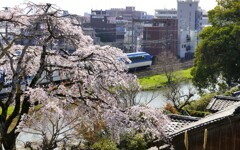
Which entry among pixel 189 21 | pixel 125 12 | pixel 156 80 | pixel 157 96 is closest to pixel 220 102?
pixel 157 96

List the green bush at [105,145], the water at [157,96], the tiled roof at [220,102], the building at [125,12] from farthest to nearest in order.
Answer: the building at [125,12] → the water at [157,96] → the tiled roof at [220,102] → the green bush at [105,145]

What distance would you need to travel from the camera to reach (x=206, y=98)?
1958 cm

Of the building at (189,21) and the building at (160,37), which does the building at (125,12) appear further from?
the building at (160,37)

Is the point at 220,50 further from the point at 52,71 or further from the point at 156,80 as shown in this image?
the point at 52,71

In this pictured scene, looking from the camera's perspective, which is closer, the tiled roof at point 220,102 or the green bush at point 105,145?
the green bush at point 105,145

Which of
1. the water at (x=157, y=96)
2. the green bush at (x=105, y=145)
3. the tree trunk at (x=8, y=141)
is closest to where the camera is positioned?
the tree trunk at (x=8, y=141)

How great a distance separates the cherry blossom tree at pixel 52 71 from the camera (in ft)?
21.2

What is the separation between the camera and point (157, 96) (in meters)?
30.1

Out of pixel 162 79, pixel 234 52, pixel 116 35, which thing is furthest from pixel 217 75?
pixel 116 35

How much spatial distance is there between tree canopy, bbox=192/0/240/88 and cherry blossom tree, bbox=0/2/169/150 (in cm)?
1546

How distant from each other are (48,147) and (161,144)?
2.22 meters

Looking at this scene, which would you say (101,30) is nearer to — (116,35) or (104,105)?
(116,35)

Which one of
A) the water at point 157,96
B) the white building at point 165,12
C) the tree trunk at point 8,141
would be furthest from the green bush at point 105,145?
the white building at point 165,12

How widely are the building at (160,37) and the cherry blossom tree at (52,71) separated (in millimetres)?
45939
